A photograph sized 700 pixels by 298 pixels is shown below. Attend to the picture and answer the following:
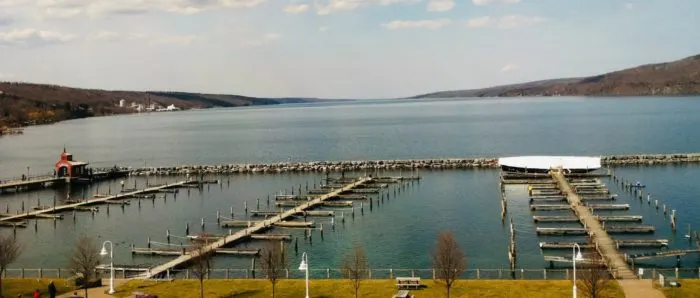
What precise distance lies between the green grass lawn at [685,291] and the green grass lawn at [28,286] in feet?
107

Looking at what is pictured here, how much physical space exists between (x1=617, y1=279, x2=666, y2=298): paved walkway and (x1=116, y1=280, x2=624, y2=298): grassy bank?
1.73ft

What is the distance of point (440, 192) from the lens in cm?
9156

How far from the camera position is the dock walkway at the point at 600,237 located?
4297 centimetres

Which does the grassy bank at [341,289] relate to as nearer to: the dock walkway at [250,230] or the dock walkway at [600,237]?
the dock walkway at [600,237]

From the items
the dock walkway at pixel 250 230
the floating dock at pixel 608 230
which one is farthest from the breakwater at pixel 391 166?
the floating dock at pixel 608 230

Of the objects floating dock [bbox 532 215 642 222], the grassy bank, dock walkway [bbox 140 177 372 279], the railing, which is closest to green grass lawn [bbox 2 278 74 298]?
the grassy bank

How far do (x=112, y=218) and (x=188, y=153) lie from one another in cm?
9555

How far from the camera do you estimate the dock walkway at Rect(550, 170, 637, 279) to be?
43.0m

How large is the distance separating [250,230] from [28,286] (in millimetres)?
26918

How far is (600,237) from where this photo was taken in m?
55.8

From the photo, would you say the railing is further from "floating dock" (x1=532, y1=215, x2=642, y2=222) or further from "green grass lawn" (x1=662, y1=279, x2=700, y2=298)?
"floating dock" (x1=532, y1=215, x2=642, y2=222)

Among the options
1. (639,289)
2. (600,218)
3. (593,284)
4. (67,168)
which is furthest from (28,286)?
(67,168)

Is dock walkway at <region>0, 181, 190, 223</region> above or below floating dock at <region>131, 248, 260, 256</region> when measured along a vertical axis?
above

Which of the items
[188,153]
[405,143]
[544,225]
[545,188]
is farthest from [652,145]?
[188,153]
